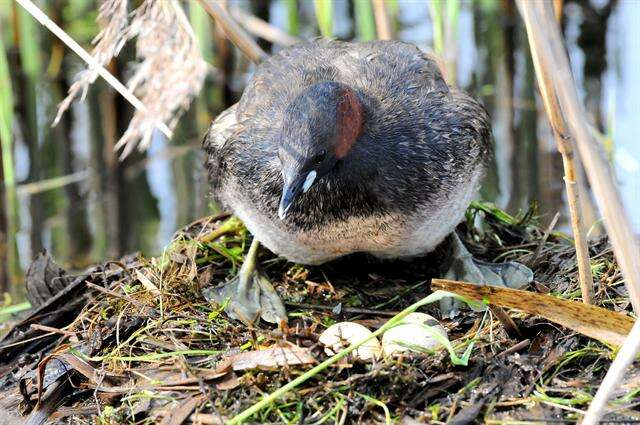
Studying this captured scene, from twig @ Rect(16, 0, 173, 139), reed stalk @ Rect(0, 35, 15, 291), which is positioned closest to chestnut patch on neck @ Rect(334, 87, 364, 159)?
twig @ Rect(16, 0, 173, 139)

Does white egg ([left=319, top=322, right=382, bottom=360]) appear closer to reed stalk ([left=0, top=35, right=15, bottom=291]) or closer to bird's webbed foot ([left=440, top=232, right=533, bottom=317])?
bird's webbed foot ([left=440, top=232, right=533, bottom=317])

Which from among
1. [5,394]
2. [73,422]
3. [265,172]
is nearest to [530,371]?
[265,172]

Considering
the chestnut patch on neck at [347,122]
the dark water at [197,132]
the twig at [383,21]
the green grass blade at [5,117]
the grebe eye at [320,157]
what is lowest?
the dark water at [197,132]

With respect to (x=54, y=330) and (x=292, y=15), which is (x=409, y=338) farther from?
(x=292, y=15)

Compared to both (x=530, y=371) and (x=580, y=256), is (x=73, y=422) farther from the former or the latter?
(x=580, y=256)

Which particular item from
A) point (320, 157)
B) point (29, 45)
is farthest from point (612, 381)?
point (29, 45)

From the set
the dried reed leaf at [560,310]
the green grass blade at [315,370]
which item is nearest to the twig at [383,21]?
the dried reed leaf at [560,310]

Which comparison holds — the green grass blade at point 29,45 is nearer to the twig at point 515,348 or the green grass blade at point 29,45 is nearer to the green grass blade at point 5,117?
the green grass blade at point 5,117
